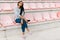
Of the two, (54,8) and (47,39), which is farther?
(54,8)

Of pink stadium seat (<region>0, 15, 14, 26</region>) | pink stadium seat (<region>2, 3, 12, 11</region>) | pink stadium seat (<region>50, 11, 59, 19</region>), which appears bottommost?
pink stadium seat (<region>50, 11, 59, 19</region>)

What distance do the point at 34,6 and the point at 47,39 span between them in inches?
128

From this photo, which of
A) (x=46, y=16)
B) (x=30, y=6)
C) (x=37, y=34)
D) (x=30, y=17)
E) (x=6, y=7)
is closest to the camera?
(x=37, y=34)

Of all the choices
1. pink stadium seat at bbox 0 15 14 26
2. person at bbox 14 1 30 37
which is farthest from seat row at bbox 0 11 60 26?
person at bbox 14 1 30 37

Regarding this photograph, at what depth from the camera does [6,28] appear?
7.12 m

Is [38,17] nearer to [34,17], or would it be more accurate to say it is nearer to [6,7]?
[34,17]

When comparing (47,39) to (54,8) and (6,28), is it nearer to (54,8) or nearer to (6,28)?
(6,28)

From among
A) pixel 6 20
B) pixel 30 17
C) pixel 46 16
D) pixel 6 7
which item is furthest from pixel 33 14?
pixel 6 20

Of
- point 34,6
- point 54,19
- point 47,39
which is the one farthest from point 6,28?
point 54,19

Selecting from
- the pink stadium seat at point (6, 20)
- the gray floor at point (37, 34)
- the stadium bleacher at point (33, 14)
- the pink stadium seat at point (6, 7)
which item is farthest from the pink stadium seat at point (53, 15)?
the pink stadium seat at point (6, 20)

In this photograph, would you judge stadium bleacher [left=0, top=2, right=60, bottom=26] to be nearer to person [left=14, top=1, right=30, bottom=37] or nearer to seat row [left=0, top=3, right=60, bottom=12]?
seat row [left=0, top=3, right=60, bottom=12]

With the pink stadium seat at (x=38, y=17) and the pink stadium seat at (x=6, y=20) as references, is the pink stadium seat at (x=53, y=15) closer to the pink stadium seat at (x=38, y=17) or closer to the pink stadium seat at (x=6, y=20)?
the pink stadium seat at (x=38, y=17)

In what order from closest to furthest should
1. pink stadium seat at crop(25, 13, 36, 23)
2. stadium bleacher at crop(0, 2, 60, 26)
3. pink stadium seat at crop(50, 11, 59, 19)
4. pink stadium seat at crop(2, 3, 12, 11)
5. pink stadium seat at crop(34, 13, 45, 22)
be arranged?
stadium bleacher at crop(0, 2, 60, 26)
pink stadium seat at crop(2, 3, 12, 11)
pink stadium seat at crop(25, 13, 36, 23)
pink stadium seat at crop(34, 13, 45, 22)
pink stadium seat at crop(50, 11, 59, 19)

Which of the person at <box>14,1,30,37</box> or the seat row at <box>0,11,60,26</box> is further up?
the person at <box>14,1,30,37</box>
